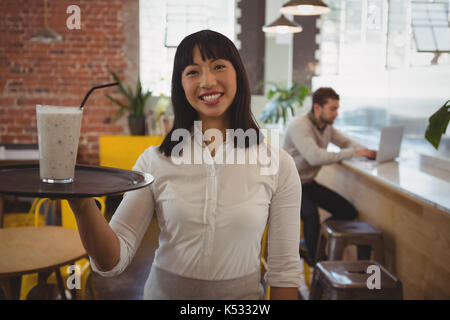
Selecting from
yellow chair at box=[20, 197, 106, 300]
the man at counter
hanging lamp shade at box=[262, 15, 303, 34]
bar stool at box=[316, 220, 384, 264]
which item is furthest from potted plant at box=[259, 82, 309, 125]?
yellow chair at box=[20, 197, 106, 300]

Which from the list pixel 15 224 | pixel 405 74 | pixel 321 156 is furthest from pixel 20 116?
pixel 405 74

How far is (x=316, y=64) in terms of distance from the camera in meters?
5.91

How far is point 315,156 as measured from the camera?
3164 mm

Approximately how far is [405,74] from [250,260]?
243 centimetres

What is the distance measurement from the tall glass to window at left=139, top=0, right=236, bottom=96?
4.99m

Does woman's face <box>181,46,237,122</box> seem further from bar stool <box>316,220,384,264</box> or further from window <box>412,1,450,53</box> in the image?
window <box>412,1,450,53</box>

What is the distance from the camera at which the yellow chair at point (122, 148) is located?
4996mm

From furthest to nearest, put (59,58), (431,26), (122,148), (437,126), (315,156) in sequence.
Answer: (59,58) → (122,148) → (315,156) → (431,26) → (437,126)

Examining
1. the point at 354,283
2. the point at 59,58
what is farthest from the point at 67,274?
the point at 59,58

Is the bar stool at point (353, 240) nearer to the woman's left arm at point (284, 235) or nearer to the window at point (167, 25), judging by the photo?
the woman's left arm at point (284, 235)

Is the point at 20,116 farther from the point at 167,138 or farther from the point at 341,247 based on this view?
the point at 167,138

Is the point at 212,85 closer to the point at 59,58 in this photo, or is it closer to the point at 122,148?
the point at 122,148

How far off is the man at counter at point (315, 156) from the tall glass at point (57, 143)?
2.50 m

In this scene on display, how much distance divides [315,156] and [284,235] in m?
2.01
